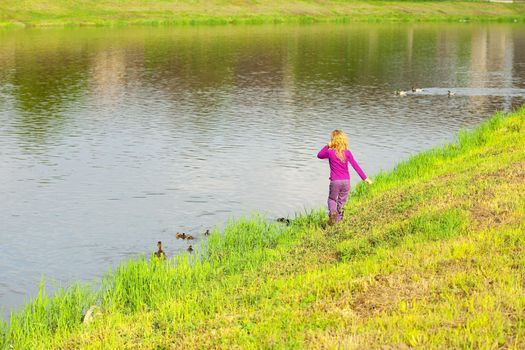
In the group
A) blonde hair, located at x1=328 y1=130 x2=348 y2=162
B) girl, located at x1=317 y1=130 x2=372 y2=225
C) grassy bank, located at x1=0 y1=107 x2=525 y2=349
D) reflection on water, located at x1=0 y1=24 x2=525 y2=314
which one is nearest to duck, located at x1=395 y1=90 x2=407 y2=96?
reflection on water, located at x1=0 y1=24 x2=525 y2=314

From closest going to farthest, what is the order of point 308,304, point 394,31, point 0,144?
point 308,304 → point 0,144 → point 394,31

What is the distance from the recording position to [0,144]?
1393 inches

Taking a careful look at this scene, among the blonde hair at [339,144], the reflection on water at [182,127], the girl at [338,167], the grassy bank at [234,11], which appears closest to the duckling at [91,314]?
the reflection on water at [182,127]

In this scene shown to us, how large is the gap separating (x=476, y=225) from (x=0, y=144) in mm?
23612

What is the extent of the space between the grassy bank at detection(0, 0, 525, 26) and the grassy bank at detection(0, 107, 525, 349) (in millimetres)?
96366

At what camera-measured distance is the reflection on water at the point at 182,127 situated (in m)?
23.8

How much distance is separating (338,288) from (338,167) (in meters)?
6.79

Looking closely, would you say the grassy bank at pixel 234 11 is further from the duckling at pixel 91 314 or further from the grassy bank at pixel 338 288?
the duckling at pixel 91 314

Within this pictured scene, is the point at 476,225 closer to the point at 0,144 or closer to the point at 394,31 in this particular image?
the point at 0,144

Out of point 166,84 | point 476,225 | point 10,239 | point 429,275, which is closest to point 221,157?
point 10,239

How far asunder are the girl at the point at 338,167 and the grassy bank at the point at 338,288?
59cm

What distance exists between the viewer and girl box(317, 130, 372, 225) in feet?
68.0

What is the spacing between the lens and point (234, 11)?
135625mm

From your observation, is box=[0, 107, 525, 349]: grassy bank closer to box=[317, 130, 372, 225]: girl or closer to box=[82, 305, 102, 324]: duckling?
box=[82, 305, 102, 324]: duckling
